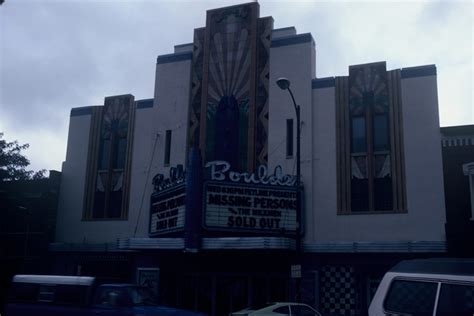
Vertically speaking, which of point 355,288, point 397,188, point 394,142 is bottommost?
point 355,288

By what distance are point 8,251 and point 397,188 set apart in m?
21.4

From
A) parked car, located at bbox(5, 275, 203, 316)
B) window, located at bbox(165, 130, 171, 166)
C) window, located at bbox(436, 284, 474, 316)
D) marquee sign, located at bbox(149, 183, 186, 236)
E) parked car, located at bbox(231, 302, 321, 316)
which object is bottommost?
parked car, located at bbox(231, 302, 321, 316)

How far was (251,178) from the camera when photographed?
24.1 meters

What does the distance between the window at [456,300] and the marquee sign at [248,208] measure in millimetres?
16539

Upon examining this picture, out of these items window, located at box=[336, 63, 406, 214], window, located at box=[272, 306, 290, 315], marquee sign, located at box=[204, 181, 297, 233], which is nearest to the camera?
window, located at box=[272, 306, 290, 315]

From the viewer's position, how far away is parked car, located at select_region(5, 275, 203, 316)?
14.2 metres

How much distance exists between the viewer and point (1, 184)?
29.9m

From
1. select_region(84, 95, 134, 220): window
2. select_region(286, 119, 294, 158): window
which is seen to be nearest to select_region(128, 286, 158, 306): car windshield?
select_region(286, 119, 294, 158): window

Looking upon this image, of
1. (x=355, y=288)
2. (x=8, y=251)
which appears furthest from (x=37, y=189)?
(x=355, y=288)

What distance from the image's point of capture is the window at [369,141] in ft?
81.2

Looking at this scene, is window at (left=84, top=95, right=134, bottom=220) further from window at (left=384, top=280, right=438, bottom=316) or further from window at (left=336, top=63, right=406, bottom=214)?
window at (left=384, top=280, right=438, bottom=316)

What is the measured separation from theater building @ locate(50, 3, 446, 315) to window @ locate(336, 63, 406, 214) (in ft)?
0.17

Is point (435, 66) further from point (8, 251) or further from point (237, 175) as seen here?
point (8, 251)

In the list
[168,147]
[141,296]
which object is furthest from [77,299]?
[168,147]
